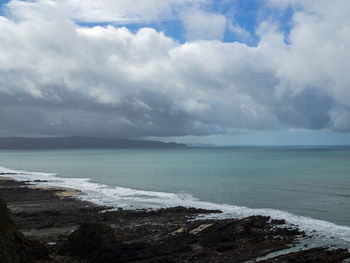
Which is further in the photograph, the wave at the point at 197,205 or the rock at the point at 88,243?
the wave at the point at 197,205

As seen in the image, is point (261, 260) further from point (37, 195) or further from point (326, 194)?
point (37, 195)

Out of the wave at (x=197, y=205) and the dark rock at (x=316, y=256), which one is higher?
the dark rock at (x=316, y=256)

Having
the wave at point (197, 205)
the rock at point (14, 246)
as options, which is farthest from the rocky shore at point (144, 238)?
the wave at point (197, 205)

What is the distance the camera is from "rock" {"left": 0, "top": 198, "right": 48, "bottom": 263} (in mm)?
15898

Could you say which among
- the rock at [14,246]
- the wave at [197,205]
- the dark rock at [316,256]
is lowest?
the wave at [197,205]

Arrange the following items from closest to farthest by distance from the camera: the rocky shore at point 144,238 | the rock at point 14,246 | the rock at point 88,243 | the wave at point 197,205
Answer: the rock at point 14,246 < the rocky shore at point 144,238 < the rock at point 88,243 < the wave at point 197,205

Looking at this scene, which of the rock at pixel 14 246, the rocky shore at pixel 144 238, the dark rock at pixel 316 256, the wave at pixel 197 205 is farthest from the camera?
the wave at pixel 197 205

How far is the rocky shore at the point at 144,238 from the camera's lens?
19.7 metres

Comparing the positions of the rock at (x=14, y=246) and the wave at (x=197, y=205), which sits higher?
the rock at (x=14, y=246)

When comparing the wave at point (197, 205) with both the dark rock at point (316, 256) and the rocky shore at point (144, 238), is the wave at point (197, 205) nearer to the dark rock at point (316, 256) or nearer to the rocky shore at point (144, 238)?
the rocky shore at point (144, 238)

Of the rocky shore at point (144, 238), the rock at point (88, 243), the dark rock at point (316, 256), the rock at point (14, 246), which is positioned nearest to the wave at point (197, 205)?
the rocky shore at point (144, 238)

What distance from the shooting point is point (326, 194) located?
172 ft

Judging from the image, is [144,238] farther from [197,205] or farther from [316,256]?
[197,205]

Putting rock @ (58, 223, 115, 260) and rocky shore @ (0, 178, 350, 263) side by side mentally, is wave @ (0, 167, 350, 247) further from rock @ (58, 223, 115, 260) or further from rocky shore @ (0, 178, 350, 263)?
rock @ (58, 223, 115, 260)
